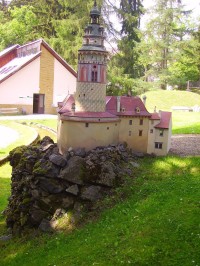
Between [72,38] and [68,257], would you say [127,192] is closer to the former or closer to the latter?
[68,257]

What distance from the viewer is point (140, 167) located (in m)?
19.0

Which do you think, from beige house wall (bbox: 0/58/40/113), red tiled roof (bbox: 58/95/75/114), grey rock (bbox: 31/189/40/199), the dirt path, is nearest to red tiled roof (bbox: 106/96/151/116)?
red tiled roof (bbox: 58/95/75/114)

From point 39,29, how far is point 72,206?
47677mm

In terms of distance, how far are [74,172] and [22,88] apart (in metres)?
28.6

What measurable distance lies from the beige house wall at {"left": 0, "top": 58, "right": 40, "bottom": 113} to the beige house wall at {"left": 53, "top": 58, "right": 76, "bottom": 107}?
271cm

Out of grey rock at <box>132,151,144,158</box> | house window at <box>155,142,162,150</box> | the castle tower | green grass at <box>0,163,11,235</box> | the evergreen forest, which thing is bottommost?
green grass at <box>0,163,11,235</box>

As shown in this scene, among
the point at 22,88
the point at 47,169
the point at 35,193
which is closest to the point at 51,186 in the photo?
the point at 47,169

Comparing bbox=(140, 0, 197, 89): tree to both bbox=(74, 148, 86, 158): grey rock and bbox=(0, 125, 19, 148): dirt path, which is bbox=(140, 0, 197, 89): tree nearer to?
bbox=(0, 125, 19, 148): dirt path

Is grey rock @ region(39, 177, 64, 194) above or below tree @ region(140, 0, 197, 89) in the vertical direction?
below

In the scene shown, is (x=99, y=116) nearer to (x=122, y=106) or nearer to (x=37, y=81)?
(x=122, y=106)

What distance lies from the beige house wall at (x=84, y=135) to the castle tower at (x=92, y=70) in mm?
1121

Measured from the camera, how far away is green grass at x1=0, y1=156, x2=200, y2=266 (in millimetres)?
12312

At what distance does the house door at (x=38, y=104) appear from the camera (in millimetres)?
45438

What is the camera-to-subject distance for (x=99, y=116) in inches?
750
